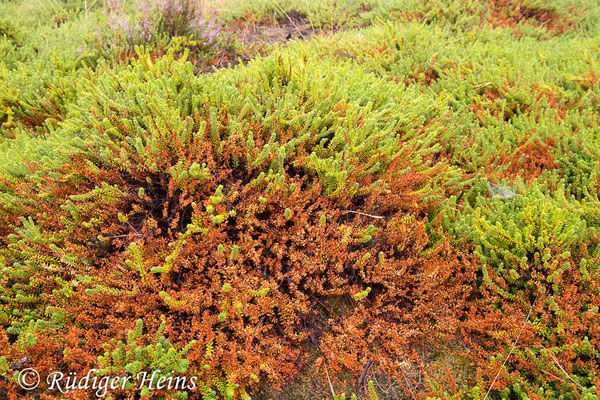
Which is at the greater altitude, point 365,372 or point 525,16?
point 525,16

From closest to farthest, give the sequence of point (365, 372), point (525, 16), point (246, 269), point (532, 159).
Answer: point (365, 372)
point (246, 269)
point (532, 159)
point (525, 16)

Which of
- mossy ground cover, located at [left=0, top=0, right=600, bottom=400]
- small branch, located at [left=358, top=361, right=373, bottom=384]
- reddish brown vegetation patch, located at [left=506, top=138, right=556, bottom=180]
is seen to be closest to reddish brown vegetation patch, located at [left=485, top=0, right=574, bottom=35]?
reddish brown vegetation patch, located at [left=506, top=138, right=556, bottom=180]

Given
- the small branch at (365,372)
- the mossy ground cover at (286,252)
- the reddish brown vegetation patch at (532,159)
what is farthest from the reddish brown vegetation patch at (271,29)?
the small branch at (365,372)

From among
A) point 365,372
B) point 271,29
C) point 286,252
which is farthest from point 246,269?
point 271,29

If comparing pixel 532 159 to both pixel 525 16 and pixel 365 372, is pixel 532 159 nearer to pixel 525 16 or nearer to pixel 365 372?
pixel 365 372

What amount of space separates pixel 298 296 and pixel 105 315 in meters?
1.06

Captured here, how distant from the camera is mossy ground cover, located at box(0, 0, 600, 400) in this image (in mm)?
2008

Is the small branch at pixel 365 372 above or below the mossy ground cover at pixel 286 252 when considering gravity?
below

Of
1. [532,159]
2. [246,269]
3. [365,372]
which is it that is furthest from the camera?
[532,159]

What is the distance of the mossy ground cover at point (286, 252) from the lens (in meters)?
2.01

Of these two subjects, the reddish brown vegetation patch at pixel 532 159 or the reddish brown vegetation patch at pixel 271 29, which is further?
the reddish brown vegetation patch at pixel 271 29

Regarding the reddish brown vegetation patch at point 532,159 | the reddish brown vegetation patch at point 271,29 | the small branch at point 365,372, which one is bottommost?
the small branch at point 365,372

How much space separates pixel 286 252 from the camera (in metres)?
2.30

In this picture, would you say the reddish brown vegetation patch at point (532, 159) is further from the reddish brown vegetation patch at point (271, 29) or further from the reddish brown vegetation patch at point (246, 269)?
the reddish brown vegetation patch at point (271, 29)
